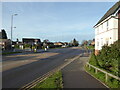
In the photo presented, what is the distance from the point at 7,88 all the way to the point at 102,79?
17.4ft

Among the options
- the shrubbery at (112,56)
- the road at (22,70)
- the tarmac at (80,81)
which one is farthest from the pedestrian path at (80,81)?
the shrubbery at (112,56)

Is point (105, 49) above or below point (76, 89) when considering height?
above

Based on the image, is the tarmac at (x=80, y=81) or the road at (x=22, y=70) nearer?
the tarmac at (x=80, y=81)

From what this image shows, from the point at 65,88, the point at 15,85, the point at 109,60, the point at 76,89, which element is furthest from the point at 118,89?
the point at 109,60

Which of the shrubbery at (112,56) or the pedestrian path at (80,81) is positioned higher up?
the shrubbery at (112,56)

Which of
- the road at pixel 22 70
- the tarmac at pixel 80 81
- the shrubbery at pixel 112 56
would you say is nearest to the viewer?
the tarmac at pixel 80 81

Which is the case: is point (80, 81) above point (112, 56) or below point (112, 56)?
below

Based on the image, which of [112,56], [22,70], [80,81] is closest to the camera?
[80,81]

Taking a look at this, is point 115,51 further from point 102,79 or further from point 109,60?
point 102,79

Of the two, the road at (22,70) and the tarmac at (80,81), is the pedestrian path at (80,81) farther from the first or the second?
the road at (22,70)

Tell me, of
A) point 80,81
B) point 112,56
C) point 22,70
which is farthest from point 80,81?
point 22,70

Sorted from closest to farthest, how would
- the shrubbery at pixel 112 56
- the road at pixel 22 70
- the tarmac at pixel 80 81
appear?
the tarmac at pixel 80 81 < the road at pixel 22 70 < the shrubbery at pixel 112 56

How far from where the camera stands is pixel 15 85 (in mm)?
7297

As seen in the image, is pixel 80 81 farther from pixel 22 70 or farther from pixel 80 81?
pixel 22 70
